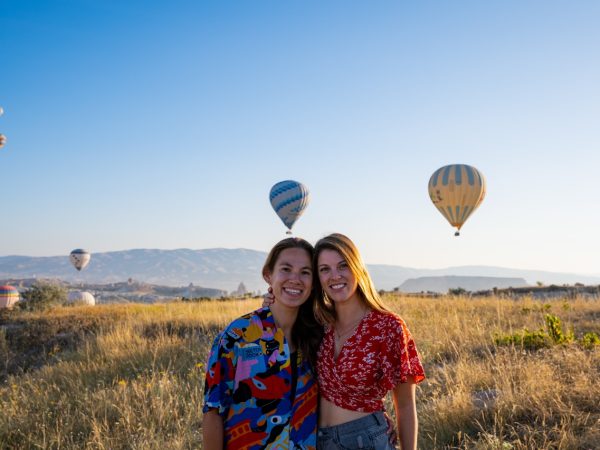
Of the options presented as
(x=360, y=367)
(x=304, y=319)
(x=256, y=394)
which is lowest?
(x=256, y=394)

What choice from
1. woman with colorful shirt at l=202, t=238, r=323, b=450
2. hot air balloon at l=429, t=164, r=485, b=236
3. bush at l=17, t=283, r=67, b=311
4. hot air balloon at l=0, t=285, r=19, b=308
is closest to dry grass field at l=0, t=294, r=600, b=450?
woman with colorful shirt at l=202, t=238, r=323, b=450

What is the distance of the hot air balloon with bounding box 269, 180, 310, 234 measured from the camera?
2852cm

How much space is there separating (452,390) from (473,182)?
60.2 ft

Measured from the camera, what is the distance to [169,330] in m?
11.6

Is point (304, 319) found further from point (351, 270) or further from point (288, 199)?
point (288, 199)

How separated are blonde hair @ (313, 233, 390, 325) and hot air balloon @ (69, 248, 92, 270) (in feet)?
186

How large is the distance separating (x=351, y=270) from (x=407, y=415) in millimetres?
875

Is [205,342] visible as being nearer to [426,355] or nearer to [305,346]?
[426,355]

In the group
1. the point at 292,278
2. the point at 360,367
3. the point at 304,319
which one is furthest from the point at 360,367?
the point at 292,278

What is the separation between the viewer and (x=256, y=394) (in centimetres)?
260

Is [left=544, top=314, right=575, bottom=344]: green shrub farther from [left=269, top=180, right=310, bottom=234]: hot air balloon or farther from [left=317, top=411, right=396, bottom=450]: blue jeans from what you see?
[left=269, top=180, right=310, bottom=234]: hot air balloon

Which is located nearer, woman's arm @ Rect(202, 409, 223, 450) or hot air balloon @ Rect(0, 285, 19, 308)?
woman's arm @ Rect(202, 409, 223, 450)

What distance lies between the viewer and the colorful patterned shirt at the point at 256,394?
2.57 metres

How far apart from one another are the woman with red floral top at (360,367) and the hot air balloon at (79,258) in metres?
56.8
